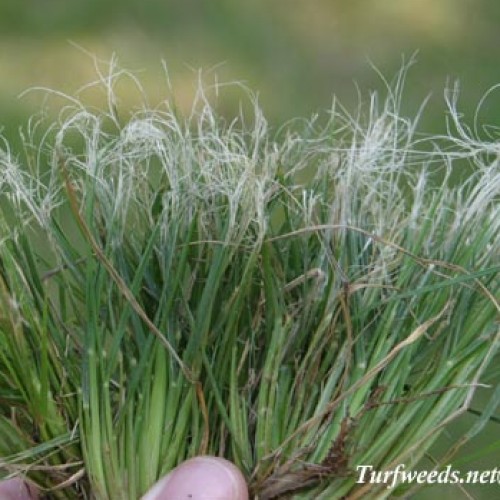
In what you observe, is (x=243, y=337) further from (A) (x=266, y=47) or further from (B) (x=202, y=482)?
(A) (x=266, y=47)

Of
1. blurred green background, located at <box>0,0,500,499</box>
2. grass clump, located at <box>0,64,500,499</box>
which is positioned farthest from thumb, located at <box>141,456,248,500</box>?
blurred green background, located at <box>0,0,500,499</box>

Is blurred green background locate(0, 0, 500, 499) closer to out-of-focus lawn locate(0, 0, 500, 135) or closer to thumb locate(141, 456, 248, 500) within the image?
out-of-focus lawn locate(0, 0, 500, 135)

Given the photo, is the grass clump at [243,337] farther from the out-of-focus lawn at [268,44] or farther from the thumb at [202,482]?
the out-of-focus lawn at [268,44]

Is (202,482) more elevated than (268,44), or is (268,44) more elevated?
(268,44)

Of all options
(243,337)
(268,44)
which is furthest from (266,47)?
(243,337)

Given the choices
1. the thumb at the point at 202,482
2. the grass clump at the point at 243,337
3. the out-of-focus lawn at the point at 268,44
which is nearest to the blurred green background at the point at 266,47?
the out-of-focus lawn at the point at 268,44

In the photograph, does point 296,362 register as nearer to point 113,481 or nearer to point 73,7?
point 113,481
